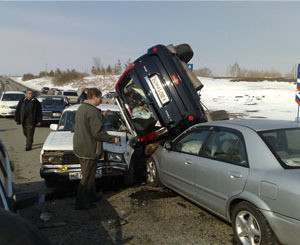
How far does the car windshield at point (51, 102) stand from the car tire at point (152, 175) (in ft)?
34.1

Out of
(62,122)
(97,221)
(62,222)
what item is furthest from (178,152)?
(62,122)

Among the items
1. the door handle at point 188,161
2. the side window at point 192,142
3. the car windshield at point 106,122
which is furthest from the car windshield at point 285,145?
the car windshield at point 106,122

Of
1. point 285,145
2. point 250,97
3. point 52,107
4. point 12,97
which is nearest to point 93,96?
point 285,145

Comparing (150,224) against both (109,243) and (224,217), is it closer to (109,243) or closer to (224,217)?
(109,243)

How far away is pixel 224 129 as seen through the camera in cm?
418

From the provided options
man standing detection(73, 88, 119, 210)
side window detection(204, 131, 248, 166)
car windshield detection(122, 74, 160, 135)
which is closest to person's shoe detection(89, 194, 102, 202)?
man standing detection(73, 88, 119, 210)

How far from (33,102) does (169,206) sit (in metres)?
6.10

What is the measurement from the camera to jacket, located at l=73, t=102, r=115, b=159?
15.0 ft

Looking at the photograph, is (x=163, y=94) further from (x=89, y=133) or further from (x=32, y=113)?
(x=32, y=113)

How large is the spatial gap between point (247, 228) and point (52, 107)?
13.1 meters

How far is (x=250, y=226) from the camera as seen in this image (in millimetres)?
3387

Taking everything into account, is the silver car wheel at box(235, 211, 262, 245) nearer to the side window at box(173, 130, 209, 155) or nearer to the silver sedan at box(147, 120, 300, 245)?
the silver sedan at box(147, 120, 300, 245)

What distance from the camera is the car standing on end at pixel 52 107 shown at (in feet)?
47.8

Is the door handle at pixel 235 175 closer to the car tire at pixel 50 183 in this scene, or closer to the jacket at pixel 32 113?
the car tire at pixel 50 183
